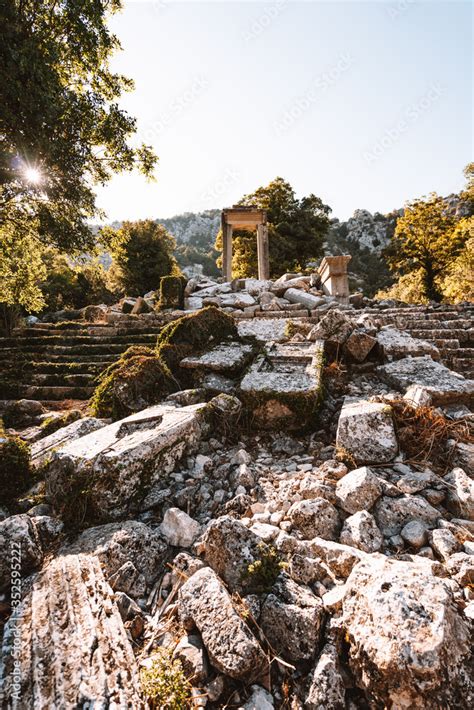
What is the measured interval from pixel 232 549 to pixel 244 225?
45.1 ft

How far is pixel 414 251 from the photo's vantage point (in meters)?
18.8

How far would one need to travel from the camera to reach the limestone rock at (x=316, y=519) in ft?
5.88

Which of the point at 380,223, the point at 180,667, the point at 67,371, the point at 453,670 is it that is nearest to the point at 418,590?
the point at 453,670

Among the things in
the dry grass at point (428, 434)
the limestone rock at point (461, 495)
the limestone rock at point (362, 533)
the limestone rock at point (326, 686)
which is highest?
the dry grass at point (428, 434)

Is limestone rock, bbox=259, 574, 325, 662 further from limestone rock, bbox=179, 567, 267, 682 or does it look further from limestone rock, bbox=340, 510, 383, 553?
limestone rock, bbox=340, 510, 383, 553

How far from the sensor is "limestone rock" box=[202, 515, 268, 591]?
5.12 feet

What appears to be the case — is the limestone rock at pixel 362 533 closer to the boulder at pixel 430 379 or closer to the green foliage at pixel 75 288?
the boulder at pixel 430 379

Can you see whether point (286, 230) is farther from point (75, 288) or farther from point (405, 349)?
point (405, 349)

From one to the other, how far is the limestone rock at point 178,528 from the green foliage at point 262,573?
1.48 feet

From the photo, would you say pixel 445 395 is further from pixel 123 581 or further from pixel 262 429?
pixel 123 581

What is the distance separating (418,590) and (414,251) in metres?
21.5

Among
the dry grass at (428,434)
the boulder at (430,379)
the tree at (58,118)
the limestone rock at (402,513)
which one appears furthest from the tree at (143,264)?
the limestone rock at (402,513)

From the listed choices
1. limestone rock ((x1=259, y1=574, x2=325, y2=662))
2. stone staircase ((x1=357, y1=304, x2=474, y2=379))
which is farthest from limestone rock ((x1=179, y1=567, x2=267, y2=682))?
stone staircase ((x1=357, y1=304, x2=474, y2=379))

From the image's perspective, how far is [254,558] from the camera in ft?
5.24
